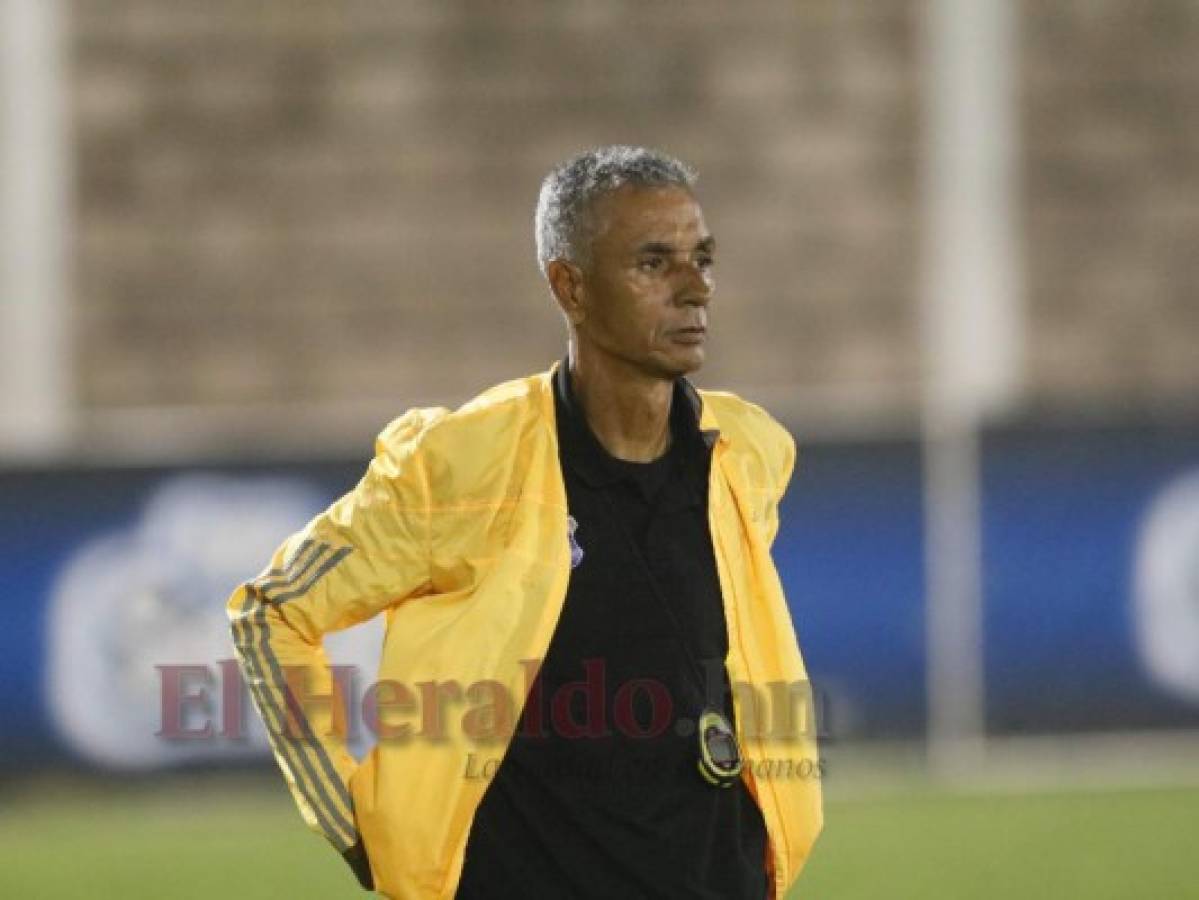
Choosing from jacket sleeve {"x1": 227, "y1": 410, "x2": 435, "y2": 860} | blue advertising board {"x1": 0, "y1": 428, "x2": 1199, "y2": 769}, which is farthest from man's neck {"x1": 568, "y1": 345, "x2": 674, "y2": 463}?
blue advertising board {"x1": 0, "y1": 428, "x2": 1199, "y2": 769}

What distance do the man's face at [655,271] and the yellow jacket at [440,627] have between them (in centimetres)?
18

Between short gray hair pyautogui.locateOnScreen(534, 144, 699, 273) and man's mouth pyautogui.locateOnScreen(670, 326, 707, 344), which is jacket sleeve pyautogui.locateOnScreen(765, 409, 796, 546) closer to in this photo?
man's mouth pyautogui.locateOnScreen(670, 326, 707, 344)

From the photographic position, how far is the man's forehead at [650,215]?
12.1 feet

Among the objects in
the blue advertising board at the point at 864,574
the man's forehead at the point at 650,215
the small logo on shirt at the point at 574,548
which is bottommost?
the blue advertising board at the point at 864,574

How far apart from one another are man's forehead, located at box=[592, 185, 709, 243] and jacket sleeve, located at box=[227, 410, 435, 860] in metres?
0.38

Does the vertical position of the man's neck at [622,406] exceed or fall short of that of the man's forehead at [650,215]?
it falls short

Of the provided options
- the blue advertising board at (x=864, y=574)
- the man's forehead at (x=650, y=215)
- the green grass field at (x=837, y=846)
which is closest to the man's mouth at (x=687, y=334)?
the man's forehead at (x=650, y=215)

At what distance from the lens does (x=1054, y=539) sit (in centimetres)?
928

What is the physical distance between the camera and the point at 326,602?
365 cm

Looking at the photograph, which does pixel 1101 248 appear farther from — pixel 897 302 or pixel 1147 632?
pixel 1147 632

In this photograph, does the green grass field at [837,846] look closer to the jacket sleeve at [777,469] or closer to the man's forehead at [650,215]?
the jacket sleeve at [777,469]

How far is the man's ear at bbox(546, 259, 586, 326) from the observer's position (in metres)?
3.77

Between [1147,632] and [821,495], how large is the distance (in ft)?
4.11

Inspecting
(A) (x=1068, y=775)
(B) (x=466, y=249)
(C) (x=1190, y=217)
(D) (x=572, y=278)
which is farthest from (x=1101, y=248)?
(D) (x=572, y=278)
